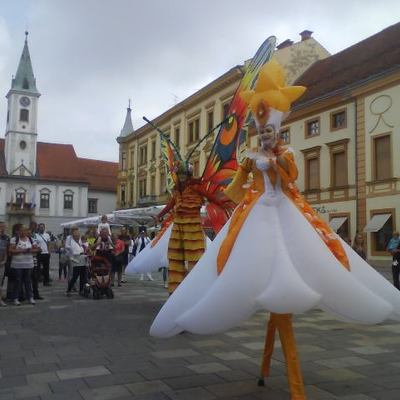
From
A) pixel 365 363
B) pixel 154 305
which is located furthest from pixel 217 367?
pixel 154 305

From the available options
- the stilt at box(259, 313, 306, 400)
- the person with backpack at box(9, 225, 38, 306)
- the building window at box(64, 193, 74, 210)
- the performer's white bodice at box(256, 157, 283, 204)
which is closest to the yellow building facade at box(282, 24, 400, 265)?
the person with backpack at box(9, 225, 38, 306)

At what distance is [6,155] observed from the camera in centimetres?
6122

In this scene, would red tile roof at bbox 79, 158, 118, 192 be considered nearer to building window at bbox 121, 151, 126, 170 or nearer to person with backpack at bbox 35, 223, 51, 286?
building window at bbox 121, 151, 126, 170

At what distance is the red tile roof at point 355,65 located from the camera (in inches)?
972

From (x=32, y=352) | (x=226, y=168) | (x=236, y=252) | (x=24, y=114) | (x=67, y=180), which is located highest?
(x=24, y=114)

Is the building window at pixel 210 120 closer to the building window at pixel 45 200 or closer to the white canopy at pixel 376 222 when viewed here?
the white canopy at pixel 376 222

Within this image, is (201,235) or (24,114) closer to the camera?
(201,235)

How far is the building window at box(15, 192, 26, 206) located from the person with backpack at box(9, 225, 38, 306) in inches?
2043

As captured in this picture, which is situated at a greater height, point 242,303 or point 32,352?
point 242,303

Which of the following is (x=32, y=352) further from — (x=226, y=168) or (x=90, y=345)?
(x=226, y=168)

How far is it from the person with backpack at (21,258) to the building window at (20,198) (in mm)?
51887

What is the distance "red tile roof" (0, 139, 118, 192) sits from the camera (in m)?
61.3

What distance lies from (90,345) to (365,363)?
3.10 metres

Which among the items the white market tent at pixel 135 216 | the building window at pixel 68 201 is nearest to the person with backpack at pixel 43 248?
the white market tent at pixel 135 216
